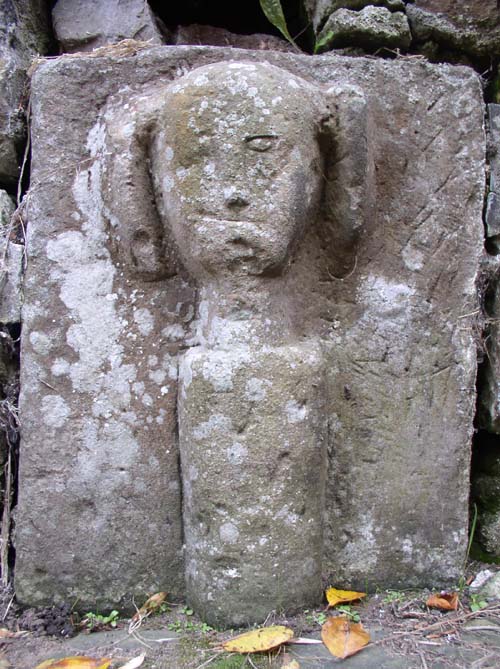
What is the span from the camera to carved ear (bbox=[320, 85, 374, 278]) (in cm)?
154

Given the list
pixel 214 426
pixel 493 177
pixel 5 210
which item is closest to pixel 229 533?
pixel 214 426

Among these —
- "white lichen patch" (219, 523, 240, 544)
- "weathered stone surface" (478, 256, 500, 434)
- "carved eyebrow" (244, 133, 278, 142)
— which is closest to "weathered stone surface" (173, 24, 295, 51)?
"carved eyebrow" (244, 133, 278, 142)

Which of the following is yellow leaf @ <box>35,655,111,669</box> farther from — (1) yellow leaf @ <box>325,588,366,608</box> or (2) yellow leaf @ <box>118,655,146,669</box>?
(1) yellow leaf @ <box>325,588,366,608</box>

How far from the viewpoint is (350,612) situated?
5.06ft

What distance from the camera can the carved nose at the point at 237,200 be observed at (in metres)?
1.41

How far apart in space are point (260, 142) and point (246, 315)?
1.29 feet

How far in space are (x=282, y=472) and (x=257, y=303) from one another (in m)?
0.39

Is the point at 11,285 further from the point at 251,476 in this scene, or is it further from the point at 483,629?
the point at 483,629

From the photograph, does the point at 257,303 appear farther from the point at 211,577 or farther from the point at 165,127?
the point at 211,577

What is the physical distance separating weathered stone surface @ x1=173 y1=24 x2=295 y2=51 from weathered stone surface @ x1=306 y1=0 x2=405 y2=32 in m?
0.14

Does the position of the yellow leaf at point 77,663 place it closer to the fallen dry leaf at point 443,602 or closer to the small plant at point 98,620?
the small plant at point 98,620

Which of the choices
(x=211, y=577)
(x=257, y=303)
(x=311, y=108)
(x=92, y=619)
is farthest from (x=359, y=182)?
(x=92, y=619)

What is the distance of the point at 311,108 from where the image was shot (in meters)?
1.50

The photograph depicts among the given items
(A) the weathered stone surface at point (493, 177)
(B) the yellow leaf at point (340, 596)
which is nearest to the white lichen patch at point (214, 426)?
(B) the yellow leaf at point (340, 596)
